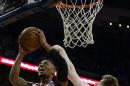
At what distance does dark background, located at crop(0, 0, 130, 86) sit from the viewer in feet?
27.2

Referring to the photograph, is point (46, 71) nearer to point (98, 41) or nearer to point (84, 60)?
point (84, 60)

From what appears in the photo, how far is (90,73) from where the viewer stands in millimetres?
7961

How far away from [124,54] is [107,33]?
99 cm

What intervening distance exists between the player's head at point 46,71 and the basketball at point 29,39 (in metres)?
0.17

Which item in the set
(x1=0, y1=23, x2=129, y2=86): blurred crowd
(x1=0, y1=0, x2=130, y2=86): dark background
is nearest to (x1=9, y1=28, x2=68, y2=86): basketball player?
(x1=0, y1=23, x2=129, y2=86): blurred crowd

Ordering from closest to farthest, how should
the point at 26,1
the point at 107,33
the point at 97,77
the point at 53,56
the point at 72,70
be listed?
the point at 53,56 < the point at 72,70 < the point at 26,1 < the point at 97,77 < the point at 107,33

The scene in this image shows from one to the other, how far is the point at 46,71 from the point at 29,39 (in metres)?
0.30

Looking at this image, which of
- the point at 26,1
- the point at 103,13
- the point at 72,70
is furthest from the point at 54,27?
the point at 72,70

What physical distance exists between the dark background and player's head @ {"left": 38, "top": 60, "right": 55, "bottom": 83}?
585 centimetres

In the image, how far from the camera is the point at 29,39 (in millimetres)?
1937

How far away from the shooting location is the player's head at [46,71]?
201 centimetres

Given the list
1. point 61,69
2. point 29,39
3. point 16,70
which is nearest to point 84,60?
point 16,70

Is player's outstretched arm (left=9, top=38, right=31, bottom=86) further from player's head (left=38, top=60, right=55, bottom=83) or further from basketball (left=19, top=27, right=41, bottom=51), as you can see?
player's head (left=38, top=60, right=55, bottom=83)

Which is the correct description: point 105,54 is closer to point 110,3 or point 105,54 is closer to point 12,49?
point 110,3
